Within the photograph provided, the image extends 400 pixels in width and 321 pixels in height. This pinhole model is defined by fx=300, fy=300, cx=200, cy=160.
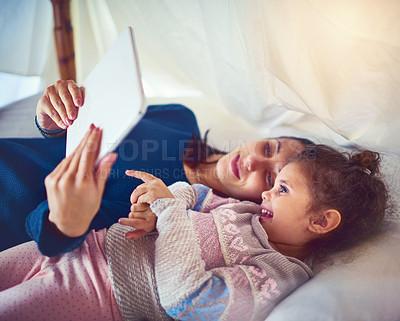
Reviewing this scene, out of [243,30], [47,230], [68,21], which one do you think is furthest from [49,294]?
[68,21]

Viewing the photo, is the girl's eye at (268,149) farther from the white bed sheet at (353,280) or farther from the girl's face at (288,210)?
the white bed sheet at (353,280)

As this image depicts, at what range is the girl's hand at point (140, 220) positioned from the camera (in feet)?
1.70

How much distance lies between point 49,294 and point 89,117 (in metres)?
0.28

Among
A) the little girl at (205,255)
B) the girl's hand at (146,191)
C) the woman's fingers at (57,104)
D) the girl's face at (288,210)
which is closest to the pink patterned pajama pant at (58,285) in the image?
the little girl at (205,255)

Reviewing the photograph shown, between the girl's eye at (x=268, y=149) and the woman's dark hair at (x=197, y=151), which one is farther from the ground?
the girl's eye at (x=268, y=149)

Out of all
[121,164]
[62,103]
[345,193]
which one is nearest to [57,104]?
[62,103]

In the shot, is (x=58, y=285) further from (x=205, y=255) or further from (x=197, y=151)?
(x=197, y=151)

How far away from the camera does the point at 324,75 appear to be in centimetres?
57

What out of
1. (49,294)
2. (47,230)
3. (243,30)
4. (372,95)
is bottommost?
(49,294)

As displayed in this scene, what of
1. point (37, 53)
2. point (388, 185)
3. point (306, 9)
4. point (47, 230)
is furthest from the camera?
point (37, 53)

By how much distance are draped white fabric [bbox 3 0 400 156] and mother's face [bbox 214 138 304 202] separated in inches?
4.0

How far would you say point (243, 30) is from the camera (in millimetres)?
604

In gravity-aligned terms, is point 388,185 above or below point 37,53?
below

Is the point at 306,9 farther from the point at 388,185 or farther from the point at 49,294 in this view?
the point at 49,294
